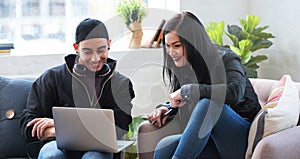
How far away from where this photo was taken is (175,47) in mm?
2371

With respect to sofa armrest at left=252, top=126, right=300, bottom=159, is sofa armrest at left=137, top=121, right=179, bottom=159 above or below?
below

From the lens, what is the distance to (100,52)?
93.2 inches

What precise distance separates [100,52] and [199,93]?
1.68 feet

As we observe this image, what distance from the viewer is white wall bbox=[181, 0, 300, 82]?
3.48 metres

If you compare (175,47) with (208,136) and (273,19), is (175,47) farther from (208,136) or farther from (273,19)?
(273,19)

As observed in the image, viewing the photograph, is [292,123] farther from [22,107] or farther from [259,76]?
[259,76]

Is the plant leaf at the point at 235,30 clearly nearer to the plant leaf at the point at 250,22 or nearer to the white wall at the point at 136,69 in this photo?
the plant leaf at the point at 250,22

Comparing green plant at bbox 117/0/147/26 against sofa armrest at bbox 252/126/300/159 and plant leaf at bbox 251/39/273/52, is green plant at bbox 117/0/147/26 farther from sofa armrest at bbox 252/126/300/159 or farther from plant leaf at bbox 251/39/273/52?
sofa armrest at bbox 252/126/300/159

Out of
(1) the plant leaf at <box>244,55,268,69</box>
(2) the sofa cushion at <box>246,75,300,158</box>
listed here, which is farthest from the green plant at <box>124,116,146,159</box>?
(1) the plant leaf at <box>244,55,268,69</box>

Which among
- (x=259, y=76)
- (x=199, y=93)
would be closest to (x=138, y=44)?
(x=259, y=76)

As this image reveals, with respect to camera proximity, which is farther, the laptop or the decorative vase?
the decorative vase

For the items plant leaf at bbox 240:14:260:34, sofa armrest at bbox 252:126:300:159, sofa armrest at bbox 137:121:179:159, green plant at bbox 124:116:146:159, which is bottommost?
green plant at bbox 124:116:146:159

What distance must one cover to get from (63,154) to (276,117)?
95 centimetres

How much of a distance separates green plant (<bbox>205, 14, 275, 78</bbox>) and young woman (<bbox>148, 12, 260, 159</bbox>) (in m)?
0.99
